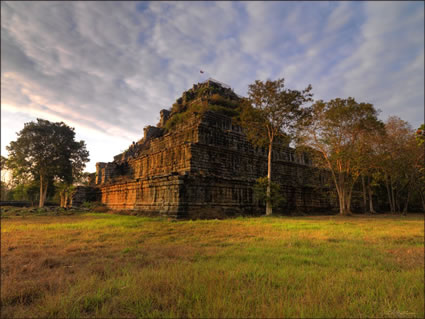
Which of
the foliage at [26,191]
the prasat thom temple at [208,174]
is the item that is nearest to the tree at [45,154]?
the foliage at [26,191]

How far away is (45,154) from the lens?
3775 centimetres

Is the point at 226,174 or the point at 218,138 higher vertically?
the point at 218,138

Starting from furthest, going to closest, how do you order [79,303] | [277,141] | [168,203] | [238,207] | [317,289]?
1. [277,141]
2. [238,207]
3. [168,203]
4. [317,289]
5. [79,303]

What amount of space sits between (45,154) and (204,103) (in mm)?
27230

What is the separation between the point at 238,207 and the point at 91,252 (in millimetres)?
15804

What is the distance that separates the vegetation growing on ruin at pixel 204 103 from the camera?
102 ft

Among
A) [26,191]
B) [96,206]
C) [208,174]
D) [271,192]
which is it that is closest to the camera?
[208,174]

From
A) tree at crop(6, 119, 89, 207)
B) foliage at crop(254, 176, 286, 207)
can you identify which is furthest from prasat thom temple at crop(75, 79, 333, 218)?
tree at crop(6, 119, 89, 207)

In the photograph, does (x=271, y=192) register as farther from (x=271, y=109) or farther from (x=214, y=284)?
(x=214, y=284)

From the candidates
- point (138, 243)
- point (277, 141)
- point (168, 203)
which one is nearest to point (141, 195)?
point (168, 203)

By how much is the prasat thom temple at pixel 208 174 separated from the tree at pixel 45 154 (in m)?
9.88

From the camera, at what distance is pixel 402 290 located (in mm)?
3527

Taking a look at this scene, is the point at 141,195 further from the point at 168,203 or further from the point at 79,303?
the point at 79,303

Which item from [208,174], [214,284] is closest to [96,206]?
[208,174]
